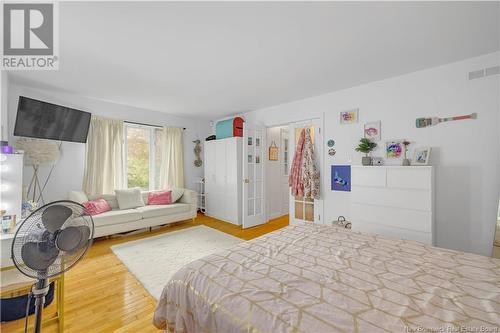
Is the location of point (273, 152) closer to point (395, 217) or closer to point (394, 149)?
point (394, 149)

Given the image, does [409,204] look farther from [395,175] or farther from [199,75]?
[199,75]

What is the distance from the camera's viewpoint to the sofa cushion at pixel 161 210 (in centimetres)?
400

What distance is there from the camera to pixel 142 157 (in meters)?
4.89

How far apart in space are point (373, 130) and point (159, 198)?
4.25m

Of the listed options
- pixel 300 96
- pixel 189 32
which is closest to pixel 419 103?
pixel 300 96

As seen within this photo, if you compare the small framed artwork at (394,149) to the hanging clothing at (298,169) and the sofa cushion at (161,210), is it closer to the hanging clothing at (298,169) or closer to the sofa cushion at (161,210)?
the hanging clothing at (298,169)

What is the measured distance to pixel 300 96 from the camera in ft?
12.6

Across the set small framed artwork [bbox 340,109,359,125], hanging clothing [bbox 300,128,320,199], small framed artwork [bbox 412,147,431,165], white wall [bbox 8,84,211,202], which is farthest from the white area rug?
small framed artwork [bbox 412,147,431,165]

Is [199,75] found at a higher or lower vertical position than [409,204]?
higher

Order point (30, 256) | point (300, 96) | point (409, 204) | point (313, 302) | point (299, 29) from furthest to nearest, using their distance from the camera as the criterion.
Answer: point (300, 96) < point (409, 204) < point (299, 29) < point (30, 256) < point (313, 302)

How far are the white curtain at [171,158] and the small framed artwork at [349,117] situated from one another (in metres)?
3.84

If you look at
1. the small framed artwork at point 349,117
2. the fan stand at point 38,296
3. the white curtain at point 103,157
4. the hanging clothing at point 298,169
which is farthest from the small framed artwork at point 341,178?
the white curtain at point 103,157

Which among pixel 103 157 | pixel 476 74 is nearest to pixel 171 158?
Result: pixel 103 157

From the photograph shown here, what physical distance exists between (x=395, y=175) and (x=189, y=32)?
279cm
